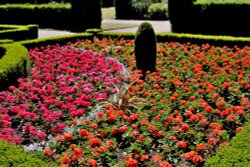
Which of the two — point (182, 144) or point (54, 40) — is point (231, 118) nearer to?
point (182, 144)

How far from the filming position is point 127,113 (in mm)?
7203

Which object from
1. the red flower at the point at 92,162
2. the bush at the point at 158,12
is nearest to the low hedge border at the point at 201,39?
the red flower at the point at 92,162

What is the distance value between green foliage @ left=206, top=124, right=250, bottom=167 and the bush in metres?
22.6

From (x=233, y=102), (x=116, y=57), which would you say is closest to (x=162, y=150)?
(x=233, y=102)

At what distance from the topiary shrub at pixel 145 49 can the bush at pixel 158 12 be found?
1727 cm

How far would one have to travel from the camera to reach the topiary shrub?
10086mm

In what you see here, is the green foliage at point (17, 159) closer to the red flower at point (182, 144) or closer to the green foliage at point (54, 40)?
the red flower at point (182, 144)

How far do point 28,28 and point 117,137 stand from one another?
1278 cm

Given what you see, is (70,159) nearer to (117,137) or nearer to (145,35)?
(117,137)

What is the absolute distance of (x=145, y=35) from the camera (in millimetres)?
10414

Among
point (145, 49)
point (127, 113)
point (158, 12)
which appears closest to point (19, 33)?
point (145, 49)

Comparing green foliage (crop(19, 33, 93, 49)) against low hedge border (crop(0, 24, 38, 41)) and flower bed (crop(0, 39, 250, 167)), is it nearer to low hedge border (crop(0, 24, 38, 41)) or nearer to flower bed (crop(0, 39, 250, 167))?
low hedge border (crop(0, 24, 38, 41))

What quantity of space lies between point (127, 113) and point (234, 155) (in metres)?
2.68

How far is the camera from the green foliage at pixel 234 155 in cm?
467
